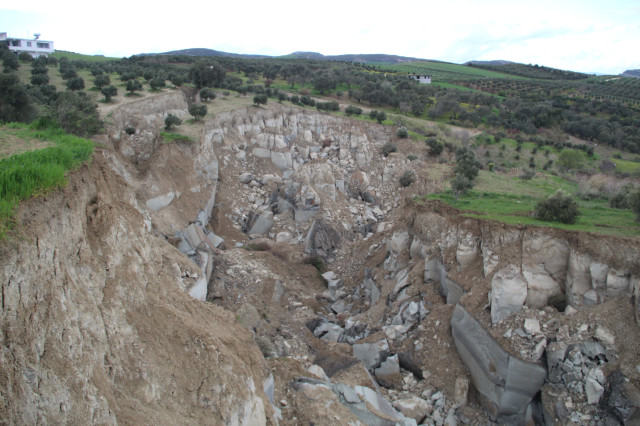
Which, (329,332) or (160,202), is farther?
(160,202)

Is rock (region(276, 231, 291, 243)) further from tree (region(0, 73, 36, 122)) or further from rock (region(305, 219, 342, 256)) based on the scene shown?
tree (region(0, 73, 36, 122))

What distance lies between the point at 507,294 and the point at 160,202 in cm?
1688

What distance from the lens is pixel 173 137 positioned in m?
25.5

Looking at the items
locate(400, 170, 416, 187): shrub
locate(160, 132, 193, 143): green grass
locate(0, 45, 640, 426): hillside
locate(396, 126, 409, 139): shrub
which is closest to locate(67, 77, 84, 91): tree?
locate(0, 45, 640, 426): hillside

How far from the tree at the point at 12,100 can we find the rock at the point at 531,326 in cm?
2581

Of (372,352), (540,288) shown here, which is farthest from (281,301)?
(540,288)

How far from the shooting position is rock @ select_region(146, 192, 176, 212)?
21.3 meters

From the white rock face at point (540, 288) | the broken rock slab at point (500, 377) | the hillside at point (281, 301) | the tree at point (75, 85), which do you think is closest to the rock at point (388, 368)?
the hillside at point (281, 301)

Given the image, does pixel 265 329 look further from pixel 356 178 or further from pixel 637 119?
pixel 637 119

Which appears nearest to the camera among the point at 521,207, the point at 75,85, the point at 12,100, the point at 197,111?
the point at 521,207

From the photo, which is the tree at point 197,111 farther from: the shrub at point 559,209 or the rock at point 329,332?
the shrub at point 559,209

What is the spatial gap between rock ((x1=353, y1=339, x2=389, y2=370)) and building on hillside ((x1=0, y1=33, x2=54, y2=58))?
64.1 meters

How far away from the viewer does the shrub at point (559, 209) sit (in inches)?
591

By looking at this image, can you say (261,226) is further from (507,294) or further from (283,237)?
(507,294)
